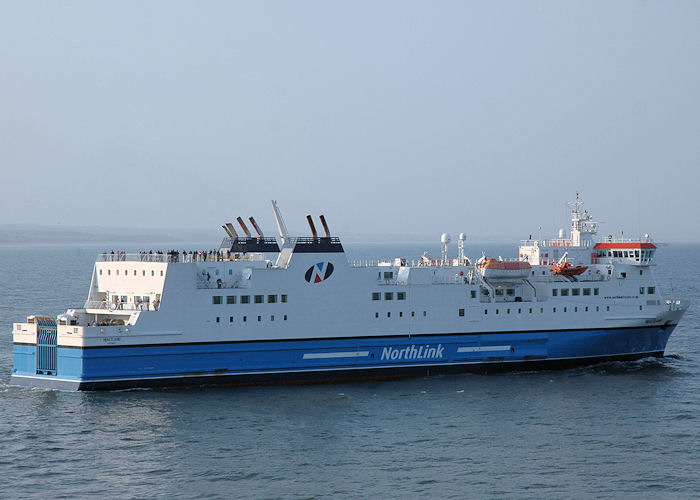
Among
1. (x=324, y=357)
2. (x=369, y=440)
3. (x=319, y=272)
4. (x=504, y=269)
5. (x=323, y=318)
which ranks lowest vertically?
(x=369, y=440)

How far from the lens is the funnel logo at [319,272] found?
36.9 m

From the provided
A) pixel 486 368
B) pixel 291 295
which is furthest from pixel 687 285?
pixel 291 295

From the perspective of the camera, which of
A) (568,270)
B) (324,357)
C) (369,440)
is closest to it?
(369,440)

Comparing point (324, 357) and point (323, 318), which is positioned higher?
point (323, 318)

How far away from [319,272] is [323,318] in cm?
197

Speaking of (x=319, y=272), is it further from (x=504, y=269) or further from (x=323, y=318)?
(x=504, y=269)

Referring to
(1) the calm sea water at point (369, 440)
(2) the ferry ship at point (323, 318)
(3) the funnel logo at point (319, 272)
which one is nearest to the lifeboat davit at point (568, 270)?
(2) the ferry ship at point (323, 318)

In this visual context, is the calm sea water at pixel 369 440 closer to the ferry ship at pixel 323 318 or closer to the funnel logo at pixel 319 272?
the ferry ship at pixel 323 318

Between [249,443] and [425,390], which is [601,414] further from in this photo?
[249,443]

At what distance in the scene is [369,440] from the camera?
28.5 metres

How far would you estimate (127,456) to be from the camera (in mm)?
26516

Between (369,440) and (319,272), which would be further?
(319,272)

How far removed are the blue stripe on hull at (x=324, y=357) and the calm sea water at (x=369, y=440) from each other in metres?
0.70

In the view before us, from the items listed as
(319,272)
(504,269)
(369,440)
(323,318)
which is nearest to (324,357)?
(323,318)
